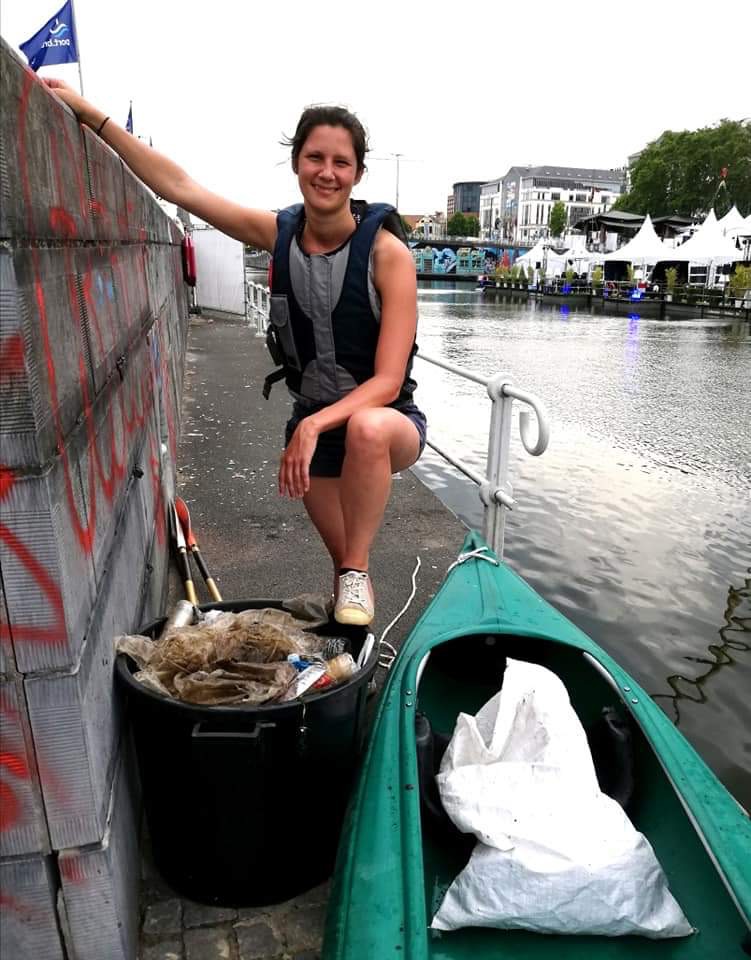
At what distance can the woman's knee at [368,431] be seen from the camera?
237cm

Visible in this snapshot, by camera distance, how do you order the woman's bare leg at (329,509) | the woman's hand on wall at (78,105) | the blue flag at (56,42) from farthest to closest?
the blue flag at (56,42), the woman's bare leg at (329,509), the woman's hand on wall at (78,105)

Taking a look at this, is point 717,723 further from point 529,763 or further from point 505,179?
point 505,179

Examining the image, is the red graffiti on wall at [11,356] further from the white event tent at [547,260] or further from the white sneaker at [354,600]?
the white event tent at [547,260]

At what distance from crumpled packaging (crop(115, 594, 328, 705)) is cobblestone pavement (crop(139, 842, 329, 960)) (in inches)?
25.4

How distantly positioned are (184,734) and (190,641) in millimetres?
313

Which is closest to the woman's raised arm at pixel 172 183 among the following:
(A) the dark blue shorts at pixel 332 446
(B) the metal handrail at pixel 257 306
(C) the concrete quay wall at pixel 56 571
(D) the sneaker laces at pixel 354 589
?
(C) the concrete quay wall at pixel 56 571

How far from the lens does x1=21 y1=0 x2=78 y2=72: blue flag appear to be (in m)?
10.4

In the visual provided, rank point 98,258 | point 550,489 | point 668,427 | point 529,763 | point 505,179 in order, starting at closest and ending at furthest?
point 529,763, point 98,258, point 550,489, point 668,427, point 505,179

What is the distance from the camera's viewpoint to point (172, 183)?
242 centimetres

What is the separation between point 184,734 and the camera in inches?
71.2

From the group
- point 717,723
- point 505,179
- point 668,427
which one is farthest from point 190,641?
point 505,179

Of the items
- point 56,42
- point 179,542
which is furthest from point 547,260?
point 179,542

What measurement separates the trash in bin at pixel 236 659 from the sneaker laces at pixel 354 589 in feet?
0.58

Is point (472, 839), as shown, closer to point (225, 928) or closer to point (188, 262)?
point (225, 928)
